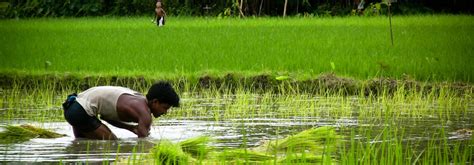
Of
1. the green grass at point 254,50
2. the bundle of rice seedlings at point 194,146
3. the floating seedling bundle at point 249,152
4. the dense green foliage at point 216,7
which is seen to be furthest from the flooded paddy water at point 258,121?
the dense green foliage at point 216,7

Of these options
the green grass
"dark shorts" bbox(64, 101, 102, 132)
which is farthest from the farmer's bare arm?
the green grass

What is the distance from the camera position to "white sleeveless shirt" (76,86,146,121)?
639cm

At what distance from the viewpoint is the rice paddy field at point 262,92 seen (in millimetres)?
5344

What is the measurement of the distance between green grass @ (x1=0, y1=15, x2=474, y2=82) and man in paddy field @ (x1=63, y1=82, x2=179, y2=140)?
376 centimetres

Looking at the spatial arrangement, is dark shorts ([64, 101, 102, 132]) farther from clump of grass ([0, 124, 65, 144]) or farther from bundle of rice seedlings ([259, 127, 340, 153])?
bundle of rice seedlings ([259, 127, 340, 153])

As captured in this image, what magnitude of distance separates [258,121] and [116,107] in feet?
4.77

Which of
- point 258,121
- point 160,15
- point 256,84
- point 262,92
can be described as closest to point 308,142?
point 258,121

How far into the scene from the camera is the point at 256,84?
10102mm

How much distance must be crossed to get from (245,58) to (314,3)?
16.4 metres

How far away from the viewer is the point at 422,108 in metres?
8.06

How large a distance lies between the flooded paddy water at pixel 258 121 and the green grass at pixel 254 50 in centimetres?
133

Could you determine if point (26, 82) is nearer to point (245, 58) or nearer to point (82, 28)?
point (245, 58)

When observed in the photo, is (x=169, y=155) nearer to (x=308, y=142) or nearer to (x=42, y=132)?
(x=308, y=142)

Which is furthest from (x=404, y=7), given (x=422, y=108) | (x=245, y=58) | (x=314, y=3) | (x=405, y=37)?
(x=422, y=108)
